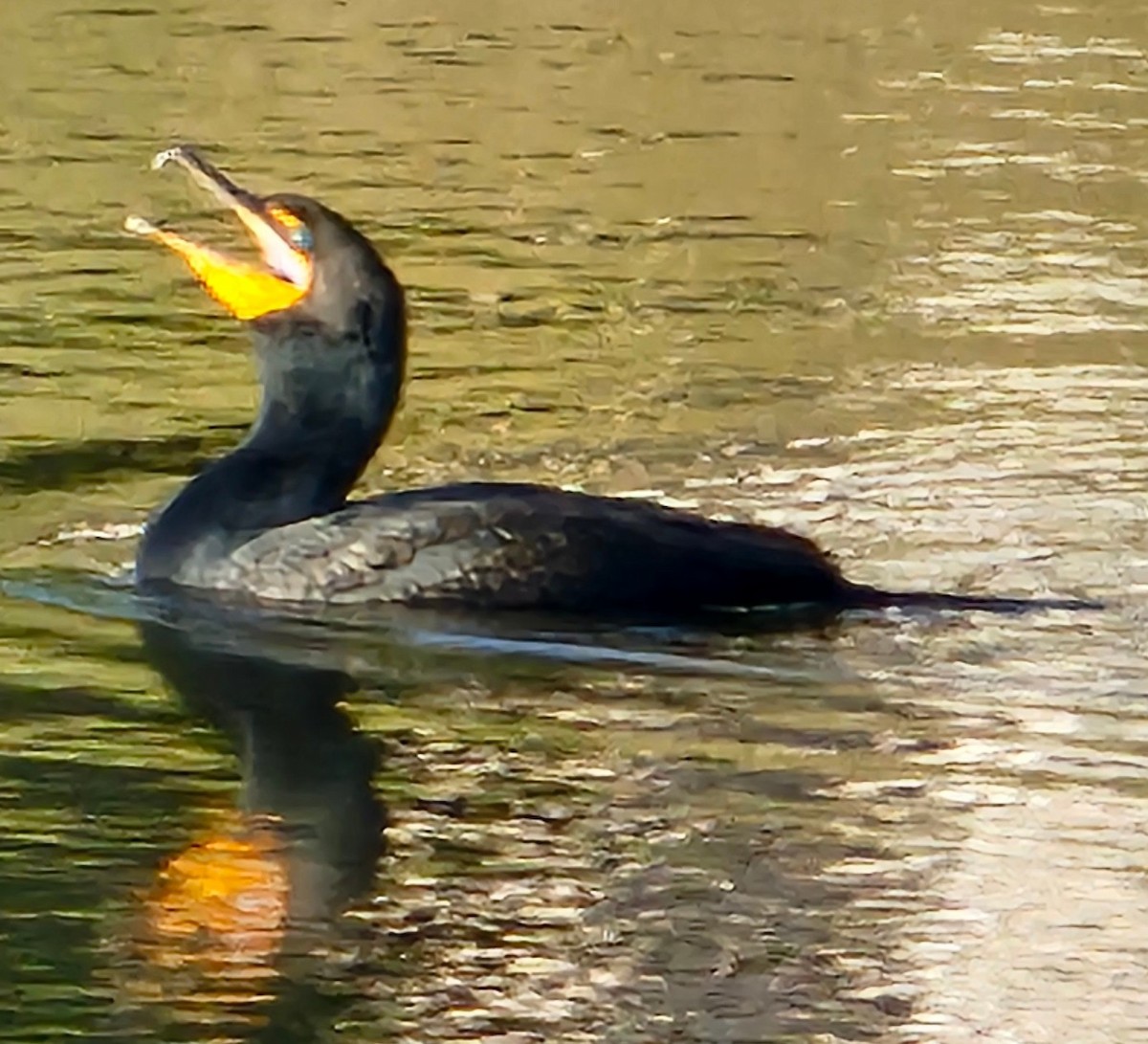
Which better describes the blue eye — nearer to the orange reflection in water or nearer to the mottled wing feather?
the mottled wing feather

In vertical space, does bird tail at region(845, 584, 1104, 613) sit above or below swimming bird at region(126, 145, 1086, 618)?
below

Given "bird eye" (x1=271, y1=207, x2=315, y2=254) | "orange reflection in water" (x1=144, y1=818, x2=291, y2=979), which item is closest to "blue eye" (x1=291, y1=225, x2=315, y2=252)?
"bird eye" (x1=271, y1=207, x2=315, y2=254)

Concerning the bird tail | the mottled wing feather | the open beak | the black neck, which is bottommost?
the bird tail

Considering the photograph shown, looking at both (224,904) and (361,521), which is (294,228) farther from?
(224,904)

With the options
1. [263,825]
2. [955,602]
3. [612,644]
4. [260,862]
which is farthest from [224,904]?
[955,602]

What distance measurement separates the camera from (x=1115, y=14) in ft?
109

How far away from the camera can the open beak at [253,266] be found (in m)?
11.7

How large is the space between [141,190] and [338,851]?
12340mm

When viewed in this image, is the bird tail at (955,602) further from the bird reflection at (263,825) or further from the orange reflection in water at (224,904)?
the orange reflection in water at (224,904)

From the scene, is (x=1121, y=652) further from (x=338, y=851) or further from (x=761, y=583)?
(x=338, y=851)

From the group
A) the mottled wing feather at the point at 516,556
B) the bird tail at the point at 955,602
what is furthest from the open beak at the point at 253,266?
the bird tail at the point at 955,602

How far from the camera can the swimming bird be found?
11.4 m

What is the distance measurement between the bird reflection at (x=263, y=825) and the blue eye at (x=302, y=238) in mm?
1145

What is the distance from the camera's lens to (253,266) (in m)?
11.8
